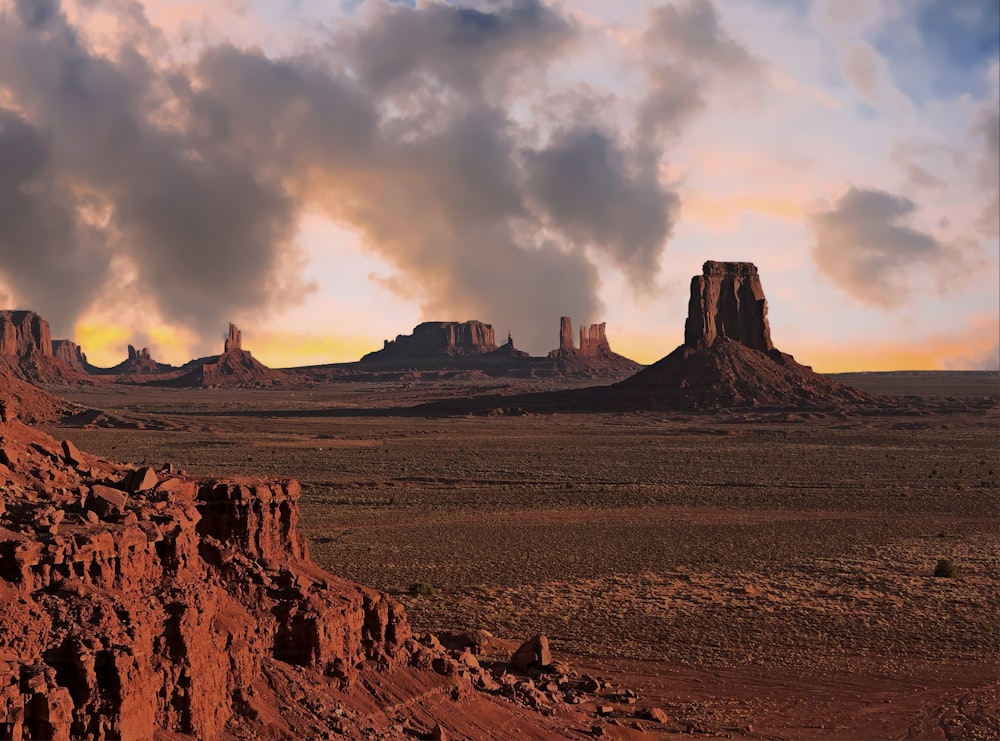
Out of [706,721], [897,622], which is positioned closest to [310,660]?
[706,721]

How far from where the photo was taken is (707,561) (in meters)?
33.4

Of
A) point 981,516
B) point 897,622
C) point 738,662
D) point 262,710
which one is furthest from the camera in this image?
point 981,516

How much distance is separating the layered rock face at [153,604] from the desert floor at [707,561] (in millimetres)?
5852

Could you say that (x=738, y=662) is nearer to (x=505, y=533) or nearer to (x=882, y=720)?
(x=882, y=720)

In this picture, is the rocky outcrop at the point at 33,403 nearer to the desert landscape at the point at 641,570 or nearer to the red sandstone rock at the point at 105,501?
the desert landscape at the point at 641,570

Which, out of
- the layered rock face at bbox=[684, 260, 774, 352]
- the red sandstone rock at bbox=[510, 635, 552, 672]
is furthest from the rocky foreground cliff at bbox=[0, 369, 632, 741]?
the layered rock face at bbox=[684, 260, 774, 352]

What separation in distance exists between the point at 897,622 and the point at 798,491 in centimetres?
2916

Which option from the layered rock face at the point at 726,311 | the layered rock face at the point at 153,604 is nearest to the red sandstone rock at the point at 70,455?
the layered rock face at the point at 153,604

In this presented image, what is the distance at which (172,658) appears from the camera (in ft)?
35.2

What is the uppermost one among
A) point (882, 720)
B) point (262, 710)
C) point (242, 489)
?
point (242, 489)

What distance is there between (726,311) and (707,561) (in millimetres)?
117271

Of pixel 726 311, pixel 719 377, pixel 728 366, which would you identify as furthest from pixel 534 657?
pixel 726 311

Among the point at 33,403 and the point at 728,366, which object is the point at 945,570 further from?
the point at 728,366

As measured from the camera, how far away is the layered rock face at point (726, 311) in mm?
144375
